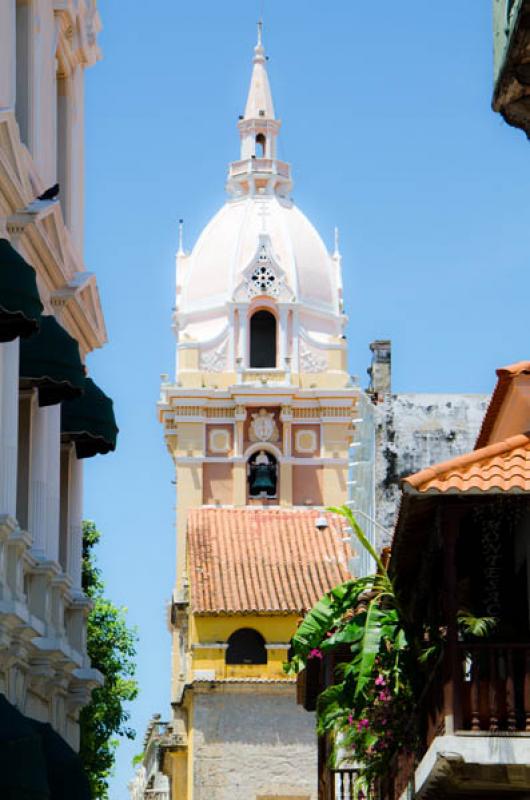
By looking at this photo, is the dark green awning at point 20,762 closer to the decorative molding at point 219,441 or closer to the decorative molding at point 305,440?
Answer: the decorative molding at point 219,441

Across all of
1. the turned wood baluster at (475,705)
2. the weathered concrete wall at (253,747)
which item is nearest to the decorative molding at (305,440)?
the weathered concrete wall at (253,747)

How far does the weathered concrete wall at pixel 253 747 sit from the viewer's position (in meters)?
44.1

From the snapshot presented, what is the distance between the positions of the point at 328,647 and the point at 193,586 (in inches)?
998

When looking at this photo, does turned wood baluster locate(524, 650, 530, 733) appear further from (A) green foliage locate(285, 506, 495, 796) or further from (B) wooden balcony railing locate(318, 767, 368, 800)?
(B) wooden balcony railing locate(318, 767, 368, 800)

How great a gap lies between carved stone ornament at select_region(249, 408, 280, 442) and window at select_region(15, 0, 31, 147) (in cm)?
4306

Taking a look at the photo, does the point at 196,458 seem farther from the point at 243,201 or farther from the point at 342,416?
the point at 243,201

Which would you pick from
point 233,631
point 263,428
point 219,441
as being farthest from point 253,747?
point 263,428

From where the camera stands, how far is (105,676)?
165ft

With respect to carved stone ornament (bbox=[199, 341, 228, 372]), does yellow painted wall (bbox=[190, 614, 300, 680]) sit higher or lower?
lower

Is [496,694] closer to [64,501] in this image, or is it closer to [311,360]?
[64,501]

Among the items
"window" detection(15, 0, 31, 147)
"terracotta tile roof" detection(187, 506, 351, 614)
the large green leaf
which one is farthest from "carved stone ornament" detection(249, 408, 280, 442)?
the large green leaf

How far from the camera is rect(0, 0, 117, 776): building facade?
2370 cm

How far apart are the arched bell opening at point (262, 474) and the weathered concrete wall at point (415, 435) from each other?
30.4 metres

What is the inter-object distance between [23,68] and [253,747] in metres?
21.2
